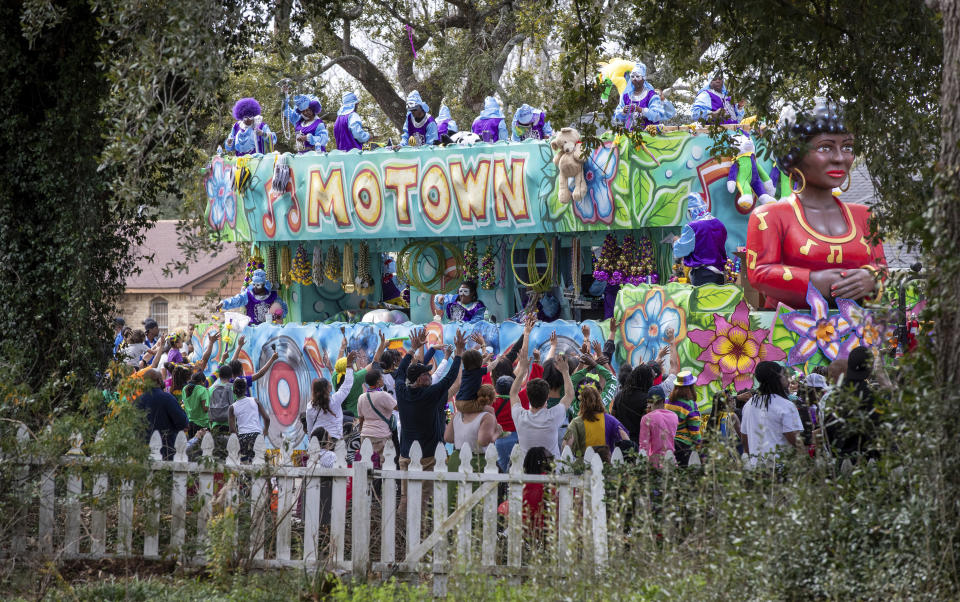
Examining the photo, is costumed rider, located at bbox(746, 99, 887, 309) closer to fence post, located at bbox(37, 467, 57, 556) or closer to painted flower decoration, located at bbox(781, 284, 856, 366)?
painted flower decoration, located at bbox(781, 284, 856, 366)

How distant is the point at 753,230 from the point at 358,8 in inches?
406

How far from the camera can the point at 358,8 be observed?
18.8 metres

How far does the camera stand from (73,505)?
6688 millimetres

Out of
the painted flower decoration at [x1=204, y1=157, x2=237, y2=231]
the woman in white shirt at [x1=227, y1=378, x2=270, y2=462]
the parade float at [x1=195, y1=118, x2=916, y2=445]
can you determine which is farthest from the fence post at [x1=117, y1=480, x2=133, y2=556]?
the painted flower decoration at [x1=204, y1=157, x2=237, y2=231]

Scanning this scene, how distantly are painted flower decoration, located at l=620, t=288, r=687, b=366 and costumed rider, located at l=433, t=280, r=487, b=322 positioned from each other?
10.6 ft

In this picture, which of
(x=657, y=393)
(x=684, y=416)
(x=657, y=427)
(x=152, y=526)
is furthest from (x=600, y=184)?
(x=152, y=526)

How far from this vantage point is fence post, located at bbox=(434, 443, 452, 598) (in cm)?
638

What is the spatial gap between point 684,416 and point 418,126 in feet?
27.6

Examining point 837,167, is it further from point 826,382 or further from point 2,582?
point 2,582

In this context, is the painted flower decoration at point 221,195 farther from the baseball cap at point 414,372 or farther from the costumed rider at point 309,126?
the baseball cap at point 414,372

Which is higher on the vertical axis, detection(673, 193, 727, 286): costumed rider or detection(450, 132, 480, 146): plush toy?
detection(450, 132, 480, 146): plush toy

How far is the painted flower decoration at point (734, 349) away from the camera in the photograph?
1098 cm

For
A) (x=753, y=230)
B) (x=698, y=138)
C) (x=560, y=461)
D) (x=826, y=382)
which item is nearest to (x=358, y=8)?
(x=698, y=138)

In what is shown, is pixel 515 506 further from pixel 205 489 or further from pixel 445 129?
pixel 445 129
